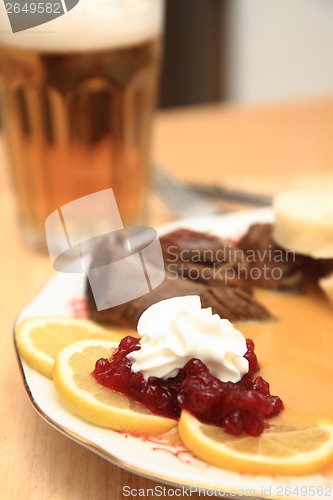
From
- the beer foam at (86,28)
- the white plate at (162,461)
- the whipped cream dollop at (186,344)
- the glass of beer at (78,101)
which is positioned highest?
the beer foam at (86,28)

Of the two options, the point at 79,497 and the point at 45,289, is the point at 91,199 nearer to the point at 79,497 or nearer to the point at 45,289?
the point at 45,289

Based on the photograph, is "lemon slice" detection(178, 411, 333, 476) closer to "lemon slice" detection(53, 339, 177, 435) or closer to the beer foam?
"lemon slice" detection(53, 339, 177, 435)

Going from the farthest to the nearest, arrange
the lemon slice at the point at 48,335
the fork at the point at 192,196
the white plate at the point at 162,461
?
the fork at the point at 192,196
the lemon slice at the point at 48,335
the white plate at the point at 162,461

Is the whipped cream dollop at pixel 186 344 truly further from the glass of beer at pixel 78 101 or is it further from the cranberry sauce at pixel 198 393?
the glass of beer at pixel 78 101

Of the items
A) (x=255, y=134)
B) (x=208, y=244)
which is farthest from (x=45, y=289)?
(x=255, y=134)

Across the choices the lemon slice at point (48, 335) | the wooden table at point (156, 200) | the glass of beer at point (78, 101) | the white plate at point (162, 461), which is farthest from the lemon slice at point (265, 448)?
the glass of beer at point (78, 101)

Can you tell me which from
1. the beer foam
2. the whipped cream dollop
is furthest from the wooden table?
the beer foam
